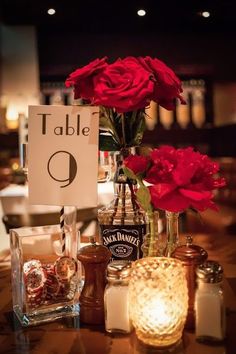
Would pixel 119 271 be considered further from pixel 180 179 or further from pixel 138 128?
pixel 138 128

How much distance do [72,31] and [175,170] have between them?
186 inches

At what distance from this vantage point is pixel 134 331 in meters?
0.72

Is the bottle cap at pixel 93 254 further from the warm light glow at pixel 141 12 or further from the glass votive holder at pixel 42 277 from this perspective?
the warm light glow at pixel 141 12

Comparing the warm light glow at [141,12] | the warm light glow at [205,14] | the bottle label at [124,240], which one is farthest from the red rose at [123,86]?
the warm light glow at [141,12]

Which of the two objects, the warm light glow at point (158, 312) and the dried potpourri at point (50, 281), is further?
the dried potpourri at point (50, 281)

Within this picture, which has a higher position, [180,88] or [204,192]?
[180,88]

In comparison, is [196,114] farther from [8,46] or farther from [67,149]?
[67,149]

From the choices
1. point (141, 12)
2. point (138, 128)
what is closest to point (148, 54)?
point (141, 12)

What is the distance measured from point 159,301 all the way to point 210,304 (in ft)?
0.26

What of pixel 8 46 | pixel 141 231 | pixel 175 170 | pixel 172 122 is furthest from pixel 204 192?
pixel 8 46

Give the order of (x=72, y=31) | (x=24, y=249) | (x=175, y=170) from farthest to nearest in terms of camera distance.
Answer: (x=72, y=31) < (x=24, y=249) < (x=175, y=170)

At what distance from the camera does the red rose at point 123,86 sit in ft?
2.40

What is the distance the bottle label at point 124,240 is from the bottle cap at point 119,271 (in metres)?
0.14

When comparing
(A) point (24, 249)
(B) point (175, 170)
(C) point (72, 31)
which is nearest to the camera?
(B) point (175, 170)
